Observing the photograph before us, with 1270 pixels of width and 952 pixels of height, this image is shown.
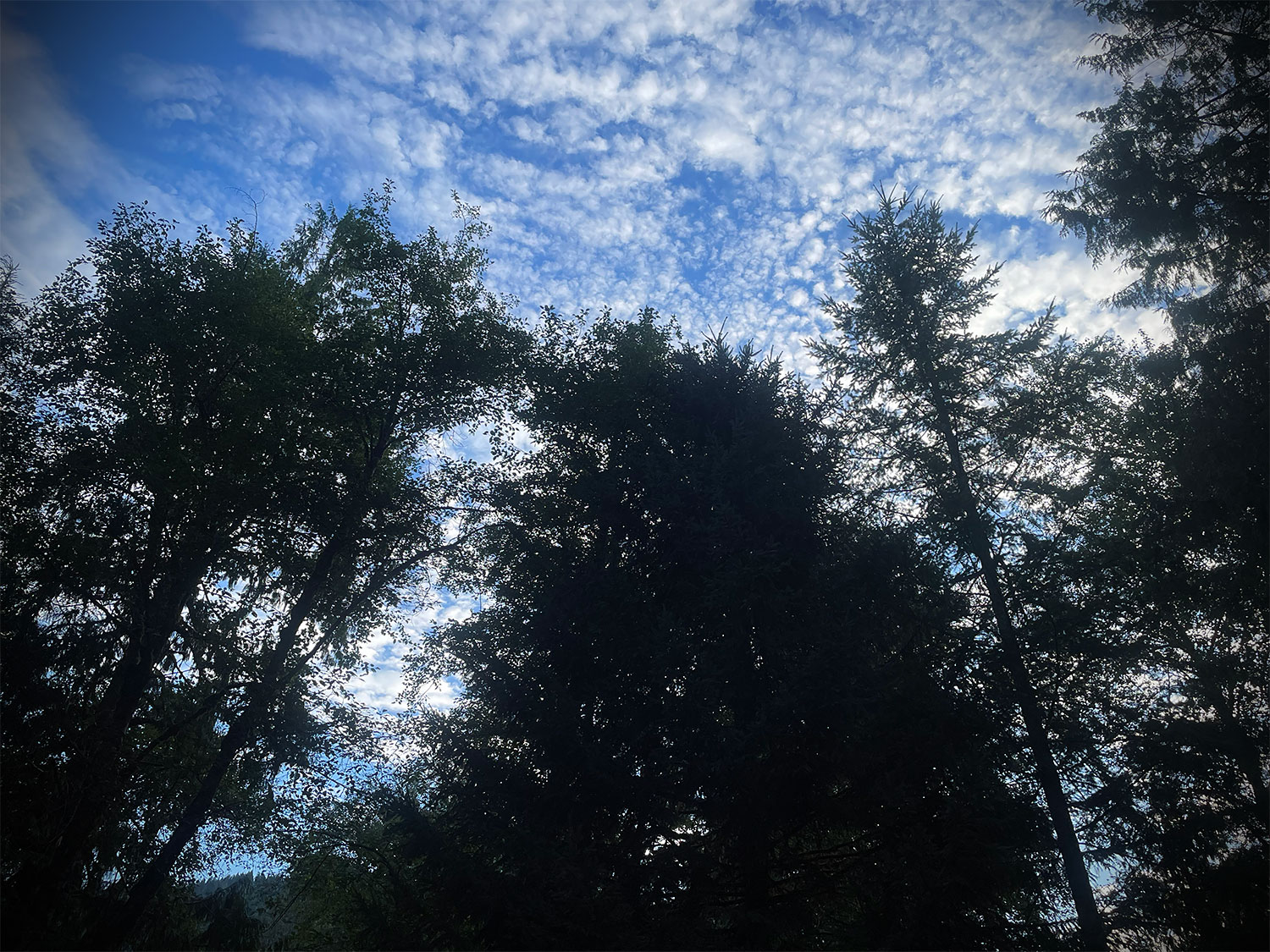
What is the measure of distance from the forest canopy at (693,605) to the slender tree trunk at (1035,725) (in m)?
0.07

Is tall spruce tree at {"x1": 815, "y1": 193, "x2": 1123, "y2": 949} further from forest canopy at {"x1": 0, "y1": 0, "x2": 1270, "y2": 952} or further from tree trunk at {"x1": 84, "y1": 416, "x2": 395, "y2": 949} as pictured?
tree trunk at {"x1": 84, "y1": 416, "x2": 395, "y2": 949}

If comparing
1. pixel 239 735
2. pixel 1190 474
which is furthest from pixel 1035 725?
pixel 239 735

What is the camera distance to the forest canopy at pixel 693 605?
8.75 m

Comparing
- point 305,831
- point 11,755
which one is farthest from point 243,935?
point 11,755

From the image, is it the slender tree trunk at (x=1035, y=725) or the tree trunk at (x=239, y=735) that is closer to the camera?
the slender tree trunk at (x=1035, y=725)

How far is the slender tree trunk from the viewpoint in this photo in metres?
8.95

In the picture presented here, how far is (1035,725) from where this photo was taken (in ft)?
32.9

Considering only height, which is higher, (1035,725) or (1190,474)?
(1190,474)

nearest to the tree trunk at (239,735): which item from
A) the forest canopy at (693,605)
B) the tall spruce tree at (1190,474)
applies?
the forest canopy at (693,605)

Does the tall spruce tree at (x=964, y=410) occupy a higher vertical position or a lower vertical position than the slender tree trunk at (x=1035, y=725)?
higher

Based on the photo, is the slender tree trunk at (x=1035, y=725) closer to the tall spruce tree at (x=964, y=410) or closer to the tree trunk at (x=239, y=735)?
the tall spruce tree at (x=964, y=410)

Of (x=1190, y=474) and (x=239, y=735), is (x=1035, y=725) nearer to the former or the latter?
(x=1190, y=474)

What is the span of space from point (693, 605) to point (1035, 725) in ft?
19.4

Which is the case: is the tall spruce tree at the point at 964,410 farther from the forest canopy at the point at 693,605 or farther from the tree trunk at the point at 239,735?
the tree trunk at the point at 239,735
